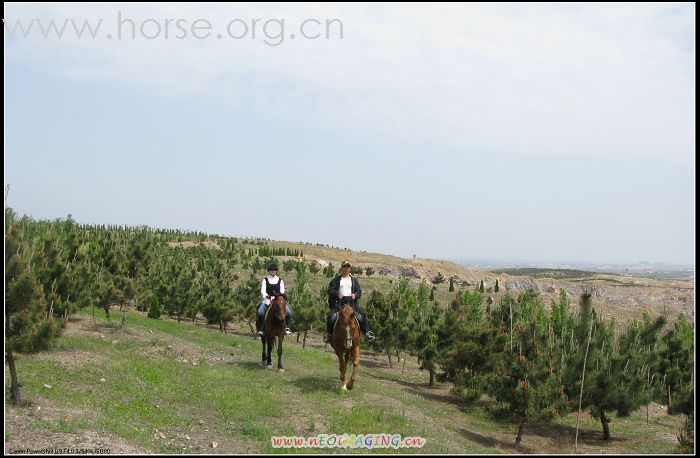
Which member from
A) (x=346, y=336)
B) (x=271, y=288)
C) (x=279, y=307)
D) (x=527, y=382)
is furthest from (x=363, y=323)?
(x=527, y=382)

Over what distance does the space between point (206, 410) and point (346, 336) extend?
3941mm

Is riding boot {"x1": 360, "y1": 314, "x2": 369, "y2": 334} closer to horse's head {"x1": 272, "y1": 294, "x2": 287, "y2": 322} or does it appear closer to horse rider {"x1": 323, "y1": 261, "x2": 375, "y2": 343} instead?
horse rider {"x1": 323, "y1": 261, "x2": 375, "y2": 343}

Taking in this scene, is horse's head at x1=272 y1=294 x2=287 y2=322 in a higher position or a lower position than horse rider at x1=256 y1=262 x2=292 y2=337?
lower

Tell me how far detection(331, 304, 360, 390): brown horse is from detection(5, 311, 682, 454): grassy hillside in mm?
879

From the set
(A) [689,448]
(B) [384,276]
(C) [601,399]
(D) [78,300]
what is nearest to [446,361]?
(C) [601,399]

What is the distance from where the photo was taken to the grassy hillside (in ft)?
33.3

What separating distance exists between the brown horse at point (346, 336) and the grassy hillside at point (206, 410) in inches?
34.6

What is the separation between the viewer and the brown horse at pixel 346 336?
14.8 m

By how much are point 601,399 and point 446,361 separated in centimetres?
711

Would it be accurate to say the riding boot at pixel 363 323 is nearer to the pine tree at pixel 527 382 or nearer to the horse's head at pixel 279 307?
the horse's head at pixel 279 307

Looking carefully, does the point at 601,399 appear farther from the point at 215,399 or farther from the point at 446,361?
the point at 215,399

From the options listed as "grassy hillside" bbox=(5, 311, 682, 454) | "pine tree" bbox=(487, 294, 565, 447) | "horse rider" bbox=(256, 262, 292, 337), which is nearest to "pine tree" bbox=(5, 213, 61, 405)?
"grassy hillside" bbox=(5, 311, 682, 454)

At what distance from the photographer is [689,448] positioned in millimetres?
→ 12734

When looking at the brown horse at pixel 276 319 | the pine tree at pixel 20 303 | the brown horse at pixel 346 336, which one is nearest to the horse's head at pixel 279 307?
the brown horse at pixel 276 319
